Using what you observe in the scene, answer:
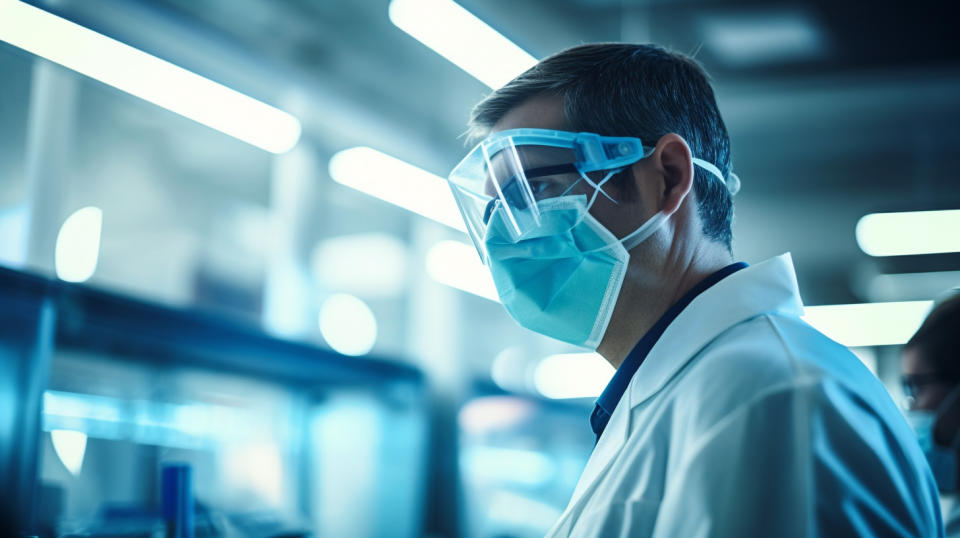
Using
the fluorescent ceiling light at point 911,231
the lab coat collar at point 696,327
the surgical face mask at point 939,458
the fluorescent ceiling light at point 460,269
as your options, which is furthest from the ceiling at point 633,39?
the lab coat collar at point 696,327

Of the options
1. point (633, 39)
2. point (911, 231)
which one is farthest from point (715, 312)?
point (911, 231)

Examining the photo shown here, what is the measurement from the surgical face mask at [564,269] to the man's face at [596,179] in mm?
15

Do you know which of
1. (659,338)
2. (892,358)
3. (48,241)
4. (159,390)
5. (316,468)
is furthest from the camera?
(892,358)

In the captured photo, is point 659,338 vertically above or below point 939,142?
below

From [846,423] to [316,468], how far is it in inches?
154

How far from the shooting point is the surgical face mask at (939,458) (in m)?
2.31

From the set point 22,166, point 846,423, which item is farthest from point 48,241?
point 846,423

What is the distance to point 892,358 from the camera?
33.4 feet

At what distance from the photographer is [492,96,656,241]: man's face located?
137 cm

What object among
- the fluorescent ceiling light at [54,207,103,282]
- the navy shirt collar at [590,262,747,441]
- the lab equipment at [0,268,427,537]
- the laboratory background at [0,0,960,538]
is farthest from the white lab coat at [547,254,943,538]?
the fluorescent ceiling light at [54,207,103,282]

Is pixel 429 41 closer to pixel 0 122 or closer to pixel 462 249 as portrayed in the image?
pixel 0 122

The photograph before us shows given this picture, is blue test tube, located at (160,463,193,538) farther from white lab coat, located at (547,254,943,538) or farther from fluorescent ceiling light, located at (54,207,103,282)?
fluorescent ceiling light, located at (54,207,103,282)

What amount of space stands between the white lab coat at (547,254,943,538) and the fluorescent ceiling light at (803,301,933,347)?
6.12m

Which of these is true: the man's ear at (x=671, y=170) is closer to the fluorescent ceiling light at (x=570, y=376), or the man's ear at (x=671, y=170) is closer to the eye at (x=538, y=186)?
the eye at (x=538, y=186)
